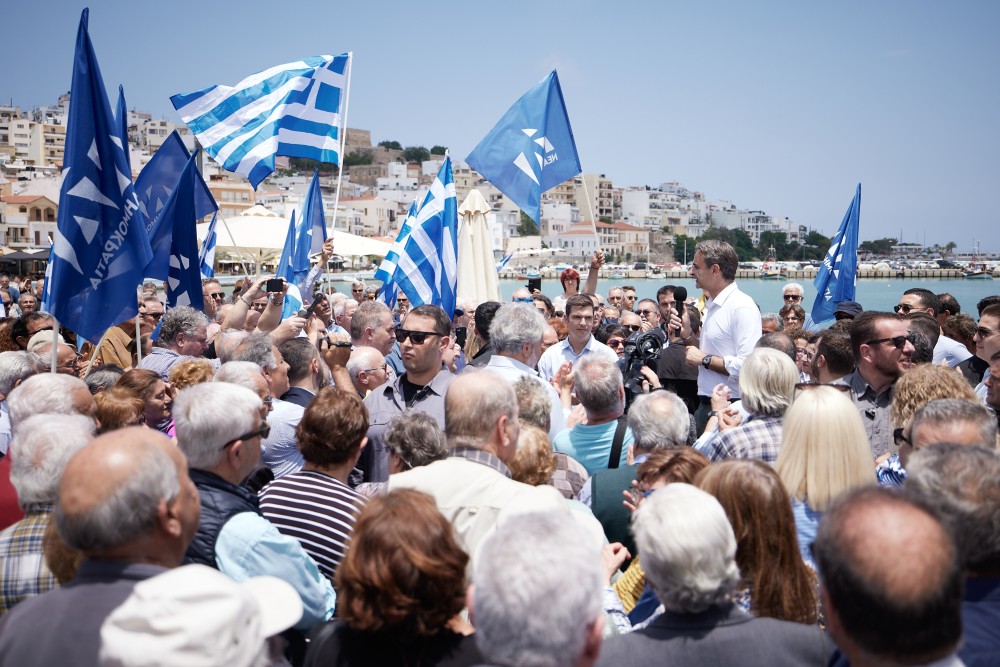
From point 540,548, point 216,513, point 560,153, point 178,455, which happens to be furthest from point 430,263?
point 540,548

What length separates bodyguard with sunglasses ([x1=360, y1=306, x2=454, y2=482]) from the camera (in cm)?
500

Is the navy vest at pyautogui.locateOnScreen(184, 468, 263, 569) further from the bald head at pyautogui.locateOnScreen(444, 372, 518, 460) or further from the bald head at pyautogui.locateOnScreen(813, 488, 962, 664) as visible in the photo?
the bald head at pyautogui.locateOnScreen(813, 488, 962, 664)

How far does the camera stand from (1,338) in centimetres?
731

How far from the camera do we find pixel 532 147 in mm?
8859

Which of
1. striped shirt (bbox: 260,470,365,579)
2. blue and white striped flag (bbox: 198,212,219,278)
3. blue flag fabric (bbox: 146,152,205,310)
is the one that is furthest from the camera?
blue and white striped flag (bbox: 198,212,219,278)

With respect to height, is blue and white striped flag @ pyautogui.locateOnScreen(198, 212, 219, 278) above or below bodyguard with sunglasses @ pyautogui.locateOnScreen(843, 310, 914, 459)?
above

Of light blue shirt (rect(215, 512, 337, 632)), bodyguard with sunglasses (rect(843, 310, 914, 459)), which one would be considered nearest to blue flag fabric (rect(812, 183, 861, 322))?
bodyguard with sunglasses (rect(843, 310, 914, 459))

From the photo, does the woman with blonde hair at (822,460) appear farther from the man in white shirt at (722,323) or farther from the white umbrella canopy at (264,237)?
the white umbrella canopy at (264,237)

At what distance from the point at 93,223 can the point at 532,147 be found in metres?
4.82

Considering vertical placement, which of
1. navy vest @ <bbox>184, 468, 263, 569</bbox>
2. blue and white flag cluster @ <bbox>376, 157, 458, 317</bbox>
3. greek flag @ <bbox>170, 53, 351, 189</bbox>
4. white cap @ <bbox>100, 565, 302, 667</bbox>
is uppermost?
greek flag @ <bbox>170, 53, 351, 189</bbox>

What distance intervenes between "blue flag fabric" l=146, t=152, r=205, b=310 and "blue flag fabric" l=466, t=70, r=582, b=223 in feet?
9.98

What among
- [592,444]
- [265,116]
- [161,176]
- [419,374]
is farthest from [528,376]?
[161,176]

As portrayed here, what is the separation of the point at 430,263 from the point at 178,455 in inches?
233

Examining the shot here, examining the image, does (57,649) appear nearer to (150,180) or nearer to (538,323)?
(538,323)
